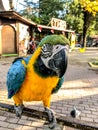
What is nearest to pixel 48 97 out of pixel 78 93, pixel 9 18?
pixel 78 93

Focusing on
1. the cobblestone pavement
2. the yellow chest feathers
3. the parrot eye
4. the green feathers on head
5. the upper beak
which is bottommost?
the cobblestone pavement

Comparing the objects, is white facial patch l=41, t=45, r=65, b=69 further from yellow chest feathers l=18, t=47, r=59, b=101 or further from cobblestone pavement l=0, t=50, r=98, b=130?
cobblestone pavement l=0, t=50, r=98, b=130

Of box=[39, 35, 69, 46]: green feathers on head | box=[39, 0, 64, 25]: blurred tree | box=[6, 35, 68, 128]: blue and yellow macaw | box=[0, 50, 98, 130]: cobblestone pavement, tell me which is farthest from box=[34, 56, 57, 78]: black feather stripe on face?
box=[39, 0, 64, 25]: blurred tree

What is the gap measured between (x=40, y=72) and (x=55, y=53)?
1.00 ft

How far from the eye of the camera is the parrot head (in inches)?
69.4

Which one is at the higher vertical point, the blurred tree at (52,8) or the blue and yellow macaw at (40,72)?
the blurred tree at (52,8)

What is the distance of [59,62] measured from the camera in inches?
69.6

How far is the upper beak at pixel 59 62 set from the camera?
5.73ft

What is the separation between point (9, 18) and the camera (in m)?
15.1

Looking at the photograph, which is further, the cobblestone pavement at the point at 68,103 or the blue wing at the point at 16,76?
the cobblestone pavement at the point at 68,103

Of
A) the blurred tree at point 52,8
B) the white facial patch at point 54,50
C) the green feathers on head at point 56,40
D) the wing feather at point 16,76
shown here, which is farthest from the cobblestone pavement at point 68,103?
the blurred tree at point 52,8

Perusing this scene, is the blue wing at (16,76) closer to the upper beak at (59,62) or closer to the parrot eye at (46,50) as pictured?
the parrot eye at (46,50)

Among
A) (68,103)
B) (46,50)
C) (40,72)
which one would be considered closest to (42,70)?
(40,72)

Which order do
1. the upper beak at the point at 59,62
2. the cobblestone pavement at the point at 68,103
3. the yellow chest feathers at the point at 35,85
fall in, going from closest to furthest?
the upper beak at the point at 59,62, the yellow chest feathers at the point at 35,85, the cobblestone pavement at the point at 68,103
